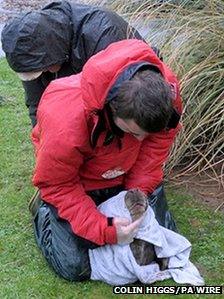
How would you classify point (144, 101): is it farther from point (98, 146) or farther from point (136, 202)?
point (136, 202)

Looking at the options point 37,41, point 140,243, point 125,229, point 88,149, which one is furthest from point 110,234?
point 37,41

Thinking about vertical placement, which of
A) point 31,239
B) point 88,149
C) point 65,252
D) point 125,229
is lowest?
point 31,239

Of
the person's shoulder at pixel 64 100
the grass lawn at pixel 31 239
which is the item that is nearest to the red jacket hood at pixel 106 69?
→ the person's shoulder at pixel 64 100

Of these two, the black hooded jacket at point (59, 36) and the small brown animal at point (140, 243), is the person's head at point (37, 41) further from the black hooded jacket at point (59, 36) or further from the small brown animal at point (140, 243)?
the small brown animal at point (140, 243)

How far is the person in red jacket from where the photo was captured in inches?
102

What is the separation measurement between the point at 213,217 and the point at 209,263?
17.5 inches

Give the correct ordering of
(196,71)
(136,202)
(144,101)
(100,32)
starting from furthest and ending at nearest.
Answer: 1. (196,71)
2. (100,32)
3. (136,202)
4. (144,101)

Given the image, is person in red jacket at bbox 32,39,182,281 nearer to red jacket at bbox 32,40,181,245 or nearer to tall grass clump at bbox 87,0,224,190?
red jacket at bbox 32,40,181,245

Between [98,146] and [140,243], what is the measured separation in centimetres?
50

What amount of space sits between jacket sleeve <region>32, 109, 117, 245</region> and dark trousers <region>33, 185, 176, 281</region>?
0.31 ft

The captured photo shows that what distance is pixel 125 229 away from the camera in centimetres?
306

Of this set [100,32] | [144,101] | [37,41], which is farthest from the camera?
[100,32]

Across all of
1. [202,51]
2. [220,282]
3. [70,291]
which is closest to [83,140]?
[70,291]

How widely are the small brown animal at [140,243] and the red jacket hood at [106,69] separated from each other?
609mm
